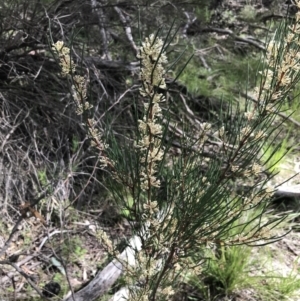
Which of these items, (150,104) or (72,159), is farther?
(72,159)

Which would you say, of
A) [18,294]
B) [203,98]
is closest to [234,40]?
[203,98]

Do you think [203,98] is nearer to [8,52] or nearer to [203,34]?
[203,34]

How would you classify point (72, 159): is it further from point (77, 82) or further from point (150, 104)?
point (150, 104)

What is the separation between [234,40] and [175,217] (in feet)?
9.07

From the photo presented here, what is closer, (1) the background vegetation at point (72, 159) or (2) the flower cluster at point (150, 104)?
(2) the flower cluster at point (150, 104)

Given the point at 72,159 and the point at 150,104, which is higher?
the point at 150,104

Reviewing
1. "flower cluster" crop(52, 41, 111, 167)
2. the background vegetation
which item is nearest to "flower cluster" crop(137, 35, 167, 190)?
"flower cluster" crop(52, 41, 111, 167)

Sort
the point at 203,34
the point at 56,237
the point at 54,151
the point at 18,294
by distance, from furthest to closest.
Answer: the point at 203,34
the point at 54,151
the point at 56,237
the point at 18,294

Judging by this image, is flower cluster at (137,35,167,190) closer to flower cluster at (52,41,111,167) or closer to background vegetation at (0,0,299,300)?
flower cluster at (52,41,111,167)

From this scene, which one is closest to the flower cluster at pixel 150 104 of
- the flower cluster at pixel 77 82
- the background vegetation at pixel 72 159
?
the flower cluster at pixel 77 82

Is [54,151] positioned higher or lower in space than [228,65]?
lower

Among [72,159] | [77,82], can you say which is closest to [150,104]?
[77,82]

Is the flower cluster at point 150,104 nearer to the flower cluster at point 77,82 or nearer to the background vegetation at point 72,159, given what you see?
the flower cluster at point 77,82

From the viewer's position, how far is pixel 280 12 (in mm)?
3570
